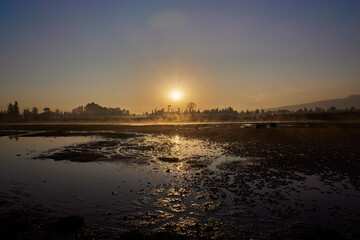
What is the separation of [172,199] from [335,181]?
44.9 ft

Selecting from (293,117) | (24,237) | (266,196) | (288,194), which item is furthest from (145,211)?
(293,117)

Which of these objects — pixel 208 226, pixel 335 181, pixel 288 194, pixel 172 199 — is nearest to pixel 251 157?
pixel 335 181

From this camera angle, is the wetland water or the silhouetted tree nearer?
the wetland water

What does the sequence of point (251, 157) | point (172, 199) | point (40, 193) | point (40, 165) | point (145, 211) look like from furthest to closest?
point (251, 157) < point (40, 165) < point (40, 193) < point (172, 199) < point (145, 211)

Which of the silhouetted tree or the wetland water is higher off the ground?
the silhouetted tree

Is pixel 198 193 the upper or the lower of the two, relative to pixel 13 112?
lower

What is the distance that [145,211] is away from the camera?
1277cm

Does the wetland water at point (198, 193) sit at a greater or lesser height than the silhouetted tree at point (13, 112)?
lesser

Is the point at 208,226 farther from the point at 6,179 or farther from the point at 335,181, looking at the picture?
the point at 6,179

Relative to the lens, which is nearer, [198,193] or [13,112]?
[198,193]

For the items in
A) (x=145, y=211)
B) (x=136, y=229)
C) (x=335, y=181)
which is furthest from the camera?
(x=335, y=181)

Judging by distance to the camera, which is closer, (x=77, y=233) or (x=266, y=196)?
(x=77, y=233)

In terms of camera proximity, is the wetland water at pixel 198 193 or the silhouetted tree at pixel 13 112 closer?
the wetland water at pixel 198 193

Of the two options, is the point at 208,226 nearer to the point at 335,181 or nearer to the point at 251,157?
the point at 335,181
